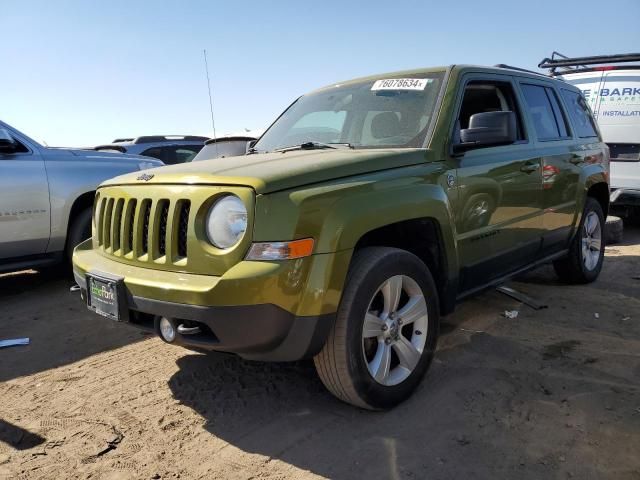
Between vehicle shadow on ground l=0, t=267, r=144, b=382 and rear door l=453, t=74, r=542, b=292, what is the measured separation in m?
2.47

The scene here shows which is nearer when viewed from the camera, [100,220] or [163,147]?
[100,220]

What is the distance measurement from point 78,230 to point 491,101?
4059 mm

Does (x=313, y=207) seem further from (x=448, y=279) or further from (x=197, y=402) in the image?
(x=197, y=402)

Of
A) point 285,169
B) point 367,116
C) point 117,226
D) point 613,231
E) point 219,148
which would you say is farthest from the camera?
point 613,231

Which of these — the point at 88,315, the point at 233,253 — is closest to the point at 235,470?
the point at 233,253

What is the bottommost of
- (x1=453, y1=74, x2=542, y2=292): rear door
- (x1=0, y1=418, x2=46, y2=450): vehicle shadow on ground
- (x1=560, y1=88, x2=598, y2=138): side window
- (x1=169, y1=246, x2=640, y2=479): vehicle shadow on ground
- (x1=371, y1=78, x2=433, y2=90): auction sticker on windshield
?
(x1=169, y1=246, x2=640, y2=479): vehicle shadow on ground

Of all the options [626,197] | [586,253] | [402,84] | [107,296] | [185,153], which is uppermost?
[402,84]

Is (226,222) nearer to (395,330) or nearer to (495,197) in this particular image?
(395,330)

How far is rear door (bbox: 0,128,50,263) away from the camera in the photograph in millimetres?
4922

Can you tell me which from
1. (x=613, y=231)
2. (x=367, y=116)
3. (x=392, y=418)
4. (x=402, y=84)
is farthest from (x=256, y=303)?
(x=613, y=231)

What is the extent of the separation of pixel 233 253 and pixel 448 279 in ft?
4.57

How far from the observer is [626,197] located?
759cm

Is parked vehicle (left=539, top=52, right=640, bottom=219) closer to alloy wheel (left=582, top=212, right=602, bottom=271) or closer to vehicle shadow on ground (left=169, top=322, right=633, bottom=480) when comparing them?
alloy wheel (left=582, top=212, right=602, bottom=271)

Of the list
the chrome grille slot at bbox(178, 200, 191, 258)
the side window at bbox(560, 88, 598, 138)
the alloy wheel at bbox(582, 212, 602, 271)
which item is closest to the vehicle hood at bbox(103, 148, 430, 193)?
the chrome grille slot at bbox(178, 200, 191, 258)
